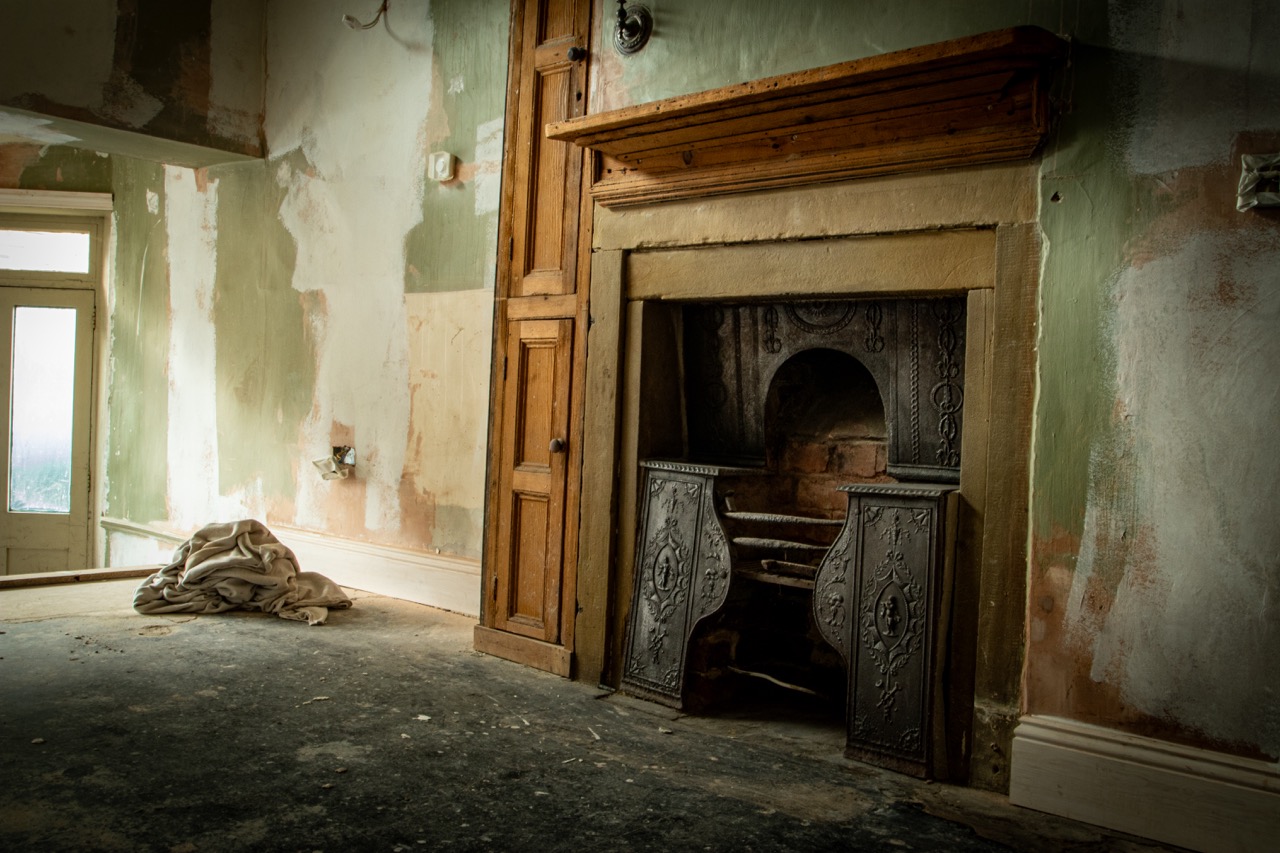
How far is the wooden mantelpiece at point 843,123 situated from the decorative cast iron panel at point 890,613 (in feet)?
3.36

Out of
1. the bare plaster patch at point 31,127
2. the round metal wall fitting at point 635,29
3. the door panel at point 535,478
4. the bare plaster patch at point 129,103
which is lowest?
the door panel at point 535,478

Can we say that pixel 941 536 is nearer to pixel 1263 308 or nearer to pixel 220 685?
pixel 1263 308

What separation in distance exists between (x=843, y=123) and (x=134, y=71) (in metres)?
4.24

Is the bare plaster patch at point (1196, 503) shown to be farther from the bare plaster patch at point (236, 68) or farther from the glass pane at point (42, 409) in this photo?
the glass pane at point (42, 409)

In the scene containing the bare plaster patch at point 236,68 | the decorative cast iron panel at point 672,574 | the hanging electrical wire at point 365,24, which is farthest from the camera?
the bare plaster patch at point 236,68

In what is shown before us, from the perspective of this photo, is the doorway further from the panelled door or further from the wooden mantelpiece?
the wooden mantelpiece

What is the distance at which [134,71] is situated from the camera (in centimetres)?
548

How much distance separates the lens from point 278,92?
6070mm

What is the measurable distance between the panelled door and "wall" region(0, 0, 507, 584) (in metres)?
0.76

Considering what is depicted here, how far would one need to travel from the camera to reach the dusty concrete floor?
2482 millimetres

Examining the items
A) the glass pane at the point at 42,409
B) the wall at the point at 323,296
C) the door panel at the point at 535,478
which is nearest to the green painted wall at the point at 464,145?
the wall at the point at 323,296

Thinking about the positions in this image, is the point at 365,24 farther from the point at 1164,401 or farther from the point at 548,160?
the point at 1164,401

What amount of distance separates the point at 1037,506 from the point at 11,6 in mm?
5254

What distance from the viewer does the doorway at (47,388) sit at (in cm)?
716
